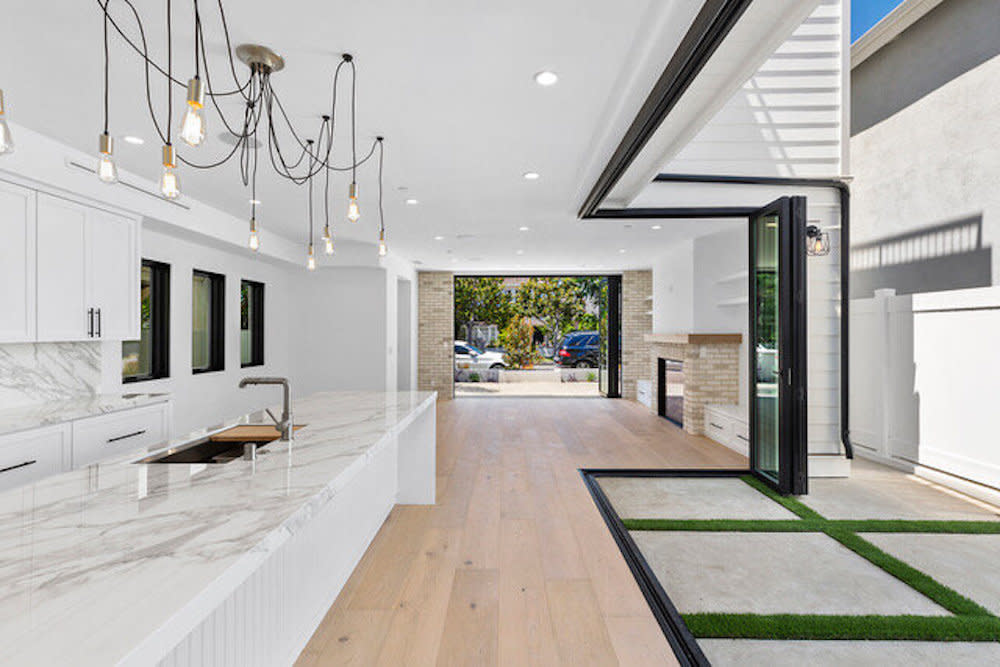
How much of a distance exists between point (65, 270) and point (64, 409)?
2.87 ft

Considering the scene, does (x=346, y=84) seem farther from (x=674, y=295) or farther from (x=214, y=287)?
(x=674, y=295)

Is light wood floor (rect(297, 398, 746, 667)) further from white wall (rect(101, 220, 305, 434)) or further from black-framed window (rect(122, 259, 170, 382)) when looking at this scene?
black-framed window (rect(122, 259, 170, 382))

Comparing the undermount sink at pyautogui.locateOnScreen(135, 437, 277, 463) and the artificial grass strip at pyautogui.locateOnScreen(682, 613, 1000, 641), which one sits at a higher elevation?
the undermount sink at pyautogui.locateOnScreen(135, 437, 277, 463)

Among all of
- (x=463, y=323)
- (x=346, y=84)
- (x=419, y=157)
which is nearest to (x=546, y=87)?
(x=346, y=84)

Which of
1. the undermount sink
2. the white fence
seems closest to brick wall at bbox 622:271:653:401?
the white fence

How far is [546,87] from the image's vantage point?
252cm

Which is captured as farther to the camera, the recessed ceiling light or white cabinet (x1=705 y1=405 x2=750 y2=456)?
white cabinet (x1=705 y1=405 x2=750 y2=456)

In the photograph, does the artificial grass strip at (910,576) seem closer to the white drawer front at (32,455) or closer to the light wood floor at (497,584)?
the light wood floor at (497,584)

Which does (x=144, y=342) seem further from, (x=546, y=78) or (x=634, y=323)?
(x=634, y=323)

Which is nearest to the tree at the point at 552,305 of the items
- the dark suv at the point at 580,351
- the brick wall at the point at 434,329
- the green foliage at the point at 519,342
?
the green foliage at the point at 519,342

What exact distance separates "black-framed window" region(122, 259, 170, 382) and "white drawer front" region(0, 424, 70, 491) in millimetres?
2230

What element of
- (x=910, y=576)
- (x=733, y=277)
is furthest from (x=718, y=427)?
(x=910, y=576)

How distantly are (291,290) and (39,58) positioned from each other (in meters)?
5.04

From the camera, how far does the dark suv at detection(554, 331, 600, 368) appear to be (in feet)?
42.1
